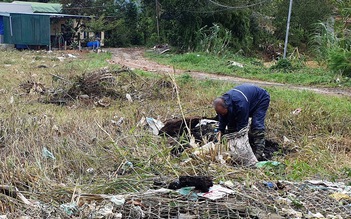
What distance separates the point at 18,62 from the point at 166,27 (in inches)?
452

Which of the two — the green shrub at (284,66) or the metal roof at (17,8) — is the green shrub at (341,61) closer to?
the green shrub at (284,66)

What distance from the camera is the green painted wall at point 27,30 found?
2386 centimetres

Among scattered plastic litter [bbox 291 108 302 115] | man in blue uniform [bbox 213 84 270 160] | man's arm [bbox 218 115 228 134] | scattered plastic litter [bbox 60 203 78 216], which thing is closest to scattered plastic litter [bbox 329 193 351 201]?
man in blue uniform [bbox 213 84 270 160]

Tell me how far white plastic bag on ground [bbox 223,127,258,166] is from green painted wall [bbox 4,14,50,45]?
68.4 feet

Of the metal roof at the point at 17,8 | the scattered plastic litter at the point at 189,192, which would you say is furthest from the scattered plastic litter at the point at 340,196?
the metal roof at the point at 17,8

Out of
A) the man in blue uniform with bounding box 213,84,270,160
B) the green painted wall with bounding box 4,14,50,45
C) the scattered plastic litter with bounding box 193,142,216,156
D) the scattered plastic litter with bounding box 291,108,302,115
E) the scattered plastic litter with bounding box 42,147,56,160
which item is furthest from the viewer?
the green painted wall with bounding box 4,14,50,45

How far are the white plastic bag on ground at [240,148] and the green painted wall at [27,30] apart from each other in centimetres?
2086

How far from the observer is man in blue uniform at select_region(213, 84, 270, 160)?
5.42m

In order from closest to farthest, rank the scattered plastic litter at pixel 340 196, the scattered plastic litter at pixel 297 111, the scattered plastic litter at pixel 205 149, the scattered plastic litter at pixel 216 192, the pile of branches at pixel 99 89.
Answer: the scattered plastic litter at pixel 216 192, the scattered plastic litter at pixel 340 196, the scattered plastic litter at pixel 205 149, the scattered plastic litter at pixel 297 111, the pile of branches at pixel 99 89

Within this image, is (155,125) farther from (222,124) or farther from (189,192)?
(189,192)

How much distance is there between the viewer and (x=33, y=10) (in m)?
28.0

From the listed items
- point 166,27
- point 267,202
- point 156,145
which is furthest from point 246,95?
point 166,27

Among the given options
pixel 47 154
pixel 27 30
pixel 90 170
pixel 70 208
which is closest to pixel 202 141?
pixel 90 170

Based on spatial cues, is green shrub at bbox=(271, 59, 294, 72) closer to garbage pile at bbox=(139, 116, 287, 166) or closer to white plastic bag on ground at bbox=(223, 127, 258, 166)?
garbage pile at bbox=(139, 116, 287, 166)
